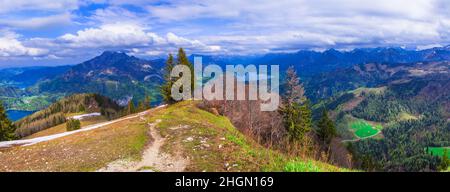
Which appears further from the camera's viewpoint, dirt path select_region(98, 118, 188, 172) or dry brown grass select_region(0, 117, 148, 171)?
dry brown grass select_region(0, 117, 148, 171)

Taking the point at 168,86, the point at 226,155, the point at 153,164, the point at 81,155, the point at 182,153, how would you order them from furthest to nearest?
the point at 168,86 → the point at 81,155 → the point at 182,153 → the point at 153,164 → the point at 226,155

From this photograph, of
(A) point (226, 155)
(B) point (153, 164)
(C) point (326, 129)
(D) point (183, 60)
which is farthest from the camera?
(D) point (183, 60)

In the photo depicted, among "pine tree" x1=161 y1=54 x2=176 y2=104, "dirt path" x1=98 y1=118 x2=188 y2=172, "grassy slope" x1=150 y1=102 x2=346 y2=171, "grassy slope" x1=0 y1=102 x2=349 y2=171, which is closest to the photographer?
"grassy slope" x1=150 y1=102 x2=346 y2=171

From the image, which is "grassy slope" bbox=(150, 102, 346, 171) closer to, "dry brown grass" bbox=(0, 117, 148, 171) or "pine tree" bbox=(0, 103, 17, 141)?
"dry brown grass" bbox=(0, 117, 148, 171)

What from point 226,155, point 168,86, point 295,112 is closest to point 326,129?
point 295,112

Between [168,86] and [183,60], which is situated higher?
[183,60]

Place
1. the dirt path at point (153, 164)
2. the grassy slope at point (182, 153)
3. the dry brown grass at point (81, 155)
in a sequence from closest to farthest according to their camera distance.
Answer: the grassy slope at point (182, 153), the dirt path at point (153, 164), the dry brown grass at point (81, 155)

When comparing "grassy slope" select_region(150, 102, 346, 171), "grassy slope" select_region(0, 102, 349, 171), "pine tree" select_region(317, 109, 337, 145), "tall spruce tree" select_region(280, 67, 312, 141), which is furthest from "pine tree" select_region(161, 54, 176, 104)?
"grassy slope" select_region(150, 102, 346, 171)

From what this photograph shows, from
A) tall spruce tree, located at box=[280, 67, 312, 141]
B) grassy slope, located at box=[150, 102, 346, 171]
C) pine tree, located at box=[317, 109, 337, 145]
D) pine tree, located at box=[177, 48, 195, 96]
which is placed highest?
pine tree, located at box=[177, 48, 195, 96]

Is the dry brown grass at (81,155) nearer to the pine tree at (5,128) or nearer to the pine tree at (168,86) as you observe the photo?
the pine tree at (5,128)

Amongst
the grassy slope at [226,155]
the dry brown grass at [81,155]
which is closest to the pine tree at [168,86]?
the dry brown grass at [81,155]

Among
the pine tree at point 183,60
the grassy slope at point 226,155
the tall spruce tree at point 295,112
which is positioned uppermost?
the pine tree at point 183,60

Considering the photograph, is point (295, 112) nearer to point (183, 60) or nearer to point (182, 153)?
point (183, 60)
